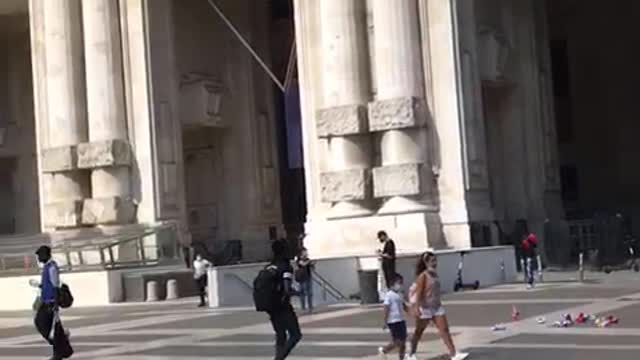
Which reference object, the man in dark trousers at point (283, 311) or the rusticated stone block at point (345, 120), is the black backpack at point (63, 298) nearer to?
the man in dark trousers at point (283, 311)

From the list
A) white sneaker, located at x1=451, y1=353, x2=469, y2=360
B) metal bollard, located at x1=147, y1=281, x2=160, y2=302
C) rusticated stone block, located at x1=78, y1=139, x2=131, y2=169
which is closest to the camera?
white sneaker, located at x1=451, y1=353, x2=469, y2=360

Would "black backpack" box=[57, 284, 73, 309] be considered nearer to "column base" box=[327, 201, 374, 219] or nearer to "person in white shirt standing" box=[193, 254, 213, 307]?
"person in white shirt standing" box=[193, 254, 213, 307]

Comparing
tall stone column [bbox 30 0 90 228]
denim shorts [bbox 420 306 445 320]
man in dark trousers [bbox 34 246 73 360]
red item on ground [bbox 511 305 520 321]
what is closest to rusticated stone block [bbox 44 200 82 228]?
tall stone column [bbox 30 0 90 228]

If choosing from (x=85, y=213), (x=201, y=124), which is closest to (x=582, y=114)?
(x=201, y=124)

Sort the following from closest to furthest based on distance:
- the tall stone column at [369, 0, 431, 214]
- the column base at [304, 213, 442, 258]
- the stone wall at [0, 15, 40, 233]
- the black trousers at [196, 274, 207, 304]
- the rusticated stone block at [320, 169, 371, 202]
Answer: the black trousers at [196, 274, 207, 304] < the column base at [304, 213, 442, 258] < the tall stone column at [369, 0, 431, 214] < the rusticated stone block at [320, 169, 371, 202] < the stone wall at [0, 15, 40, 233]

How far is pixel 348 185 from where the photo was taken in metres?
32.4

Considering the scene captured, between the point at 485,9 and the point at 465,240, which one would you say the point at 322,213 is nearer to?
the point at 465,240

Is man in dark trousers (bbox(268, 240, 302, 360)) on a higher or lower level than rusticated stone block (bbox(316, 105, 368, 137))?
lower

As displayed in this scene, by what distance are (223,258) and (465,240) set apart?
11.9 meters

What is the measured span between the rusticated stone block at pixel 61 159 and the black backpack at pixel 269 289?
25.3 m

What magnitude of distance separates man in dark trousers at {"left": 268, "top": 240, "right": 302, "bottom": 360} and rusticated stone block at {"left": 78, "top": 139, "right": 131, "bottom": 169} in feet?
79.2

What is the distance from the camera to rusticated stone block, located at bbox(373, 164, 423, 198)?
1241 inches

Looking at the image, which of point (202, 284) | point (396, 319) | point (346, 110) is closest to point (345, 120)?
point (346, 110)

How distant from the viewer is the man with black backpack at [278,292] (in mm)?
13711
